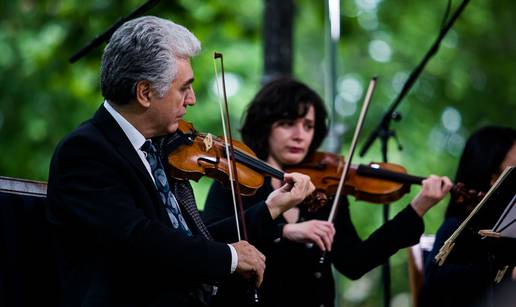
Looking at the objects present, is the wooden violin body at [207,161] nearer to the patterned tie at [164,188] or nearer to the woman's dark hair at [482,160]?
the patterned tie at [164,188]

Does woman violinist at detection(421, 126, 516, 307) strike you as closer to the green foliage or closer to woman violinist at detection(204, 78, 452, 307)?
woman violinist at detection(204, 78, 452, 307)

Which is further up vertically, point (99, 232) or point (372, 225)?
point (99, 232)

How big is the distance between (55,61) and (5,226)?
13.2ft

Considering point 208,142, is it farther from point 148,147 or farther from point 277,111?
point 277,111

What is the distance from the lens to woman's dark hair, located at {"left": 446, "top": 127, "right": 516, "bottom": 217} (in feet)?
13.9

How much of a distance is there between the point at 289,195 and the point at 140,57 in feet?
2.81

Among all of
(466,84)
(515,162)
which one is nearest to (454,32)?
(466,84)

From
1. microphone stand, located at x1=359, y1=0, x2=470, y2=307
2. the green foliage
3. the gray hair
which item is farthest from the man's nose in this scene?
the green foliage

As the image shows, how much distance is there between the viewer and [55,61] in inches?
273

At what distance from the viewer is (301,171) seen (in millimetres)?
4250

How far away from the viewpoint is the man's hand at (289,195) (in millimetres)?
3537

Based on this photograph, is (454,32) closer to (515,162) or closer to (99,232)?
(515,162)

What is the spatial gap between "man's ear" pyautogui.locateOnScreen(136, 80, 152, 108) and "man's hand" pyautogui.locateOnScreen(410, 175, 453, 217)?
143 centimetres

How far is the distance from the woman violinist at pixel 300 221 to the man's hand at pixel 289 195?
3.9 inches
